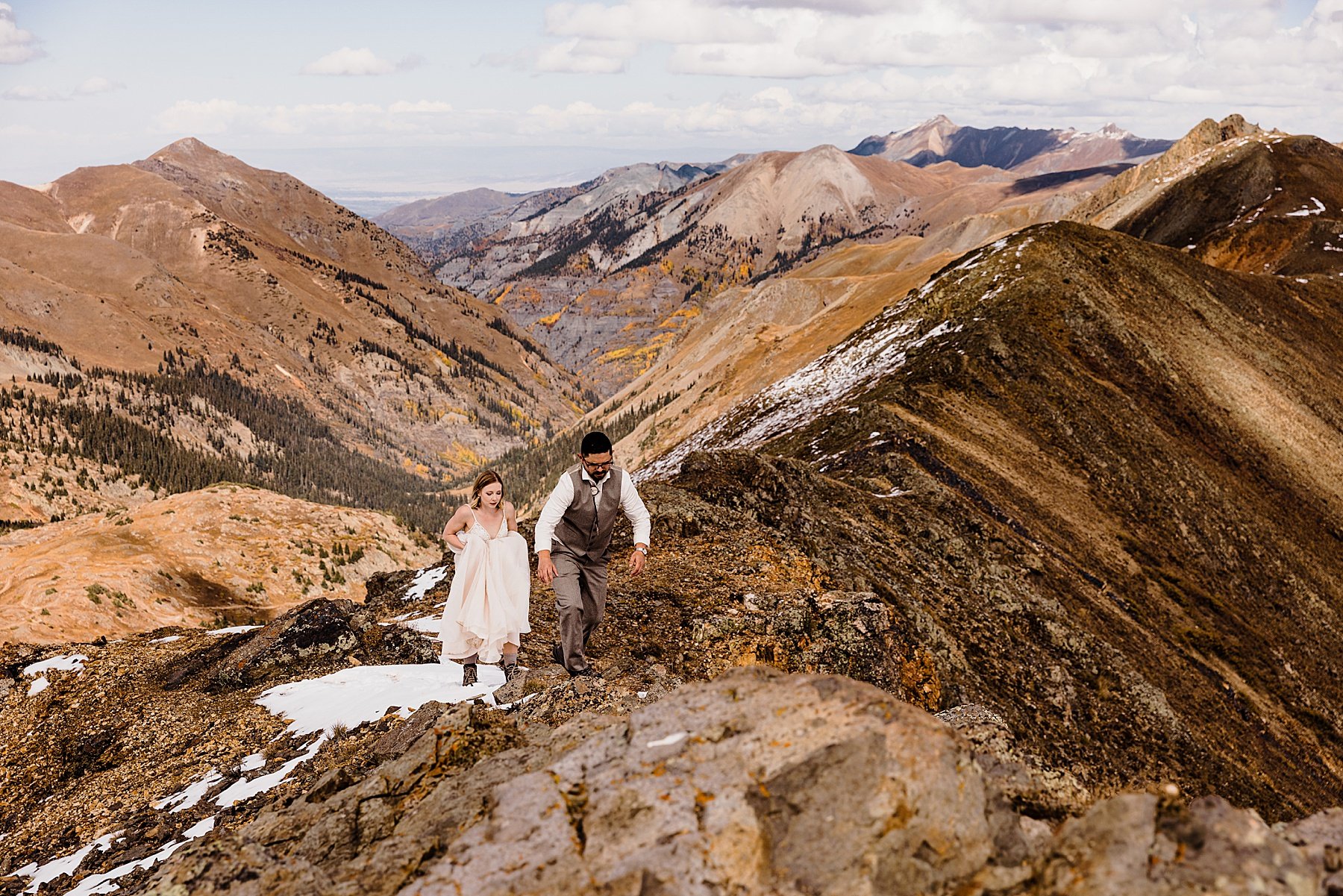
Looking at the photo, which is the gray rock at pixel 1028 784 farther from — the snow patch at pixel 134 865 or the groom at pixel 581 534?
the snow patch at pixel 134 865

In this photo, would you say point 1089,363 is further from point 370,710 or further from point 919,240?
point 919,240

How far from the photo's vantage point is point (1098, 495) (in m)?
30.8

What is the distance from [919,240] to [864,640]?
172m

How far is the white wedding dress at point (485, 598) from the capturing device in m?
11.7

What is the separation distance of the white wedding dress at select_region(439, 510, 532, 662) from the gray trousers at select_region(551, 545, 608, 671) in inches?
35.6

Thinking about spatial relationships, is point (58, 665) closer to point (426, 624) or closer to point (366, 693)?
point (426, 624)

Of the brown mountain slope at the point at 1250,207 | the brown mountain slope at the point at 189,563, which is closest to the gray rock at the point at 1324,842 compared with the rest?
the brown mountain slope at the point at 189,563

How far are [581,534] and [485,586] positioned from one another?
1970 millimetres

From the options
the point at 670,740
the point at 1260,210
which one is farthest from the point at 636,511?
the point at 1260,210

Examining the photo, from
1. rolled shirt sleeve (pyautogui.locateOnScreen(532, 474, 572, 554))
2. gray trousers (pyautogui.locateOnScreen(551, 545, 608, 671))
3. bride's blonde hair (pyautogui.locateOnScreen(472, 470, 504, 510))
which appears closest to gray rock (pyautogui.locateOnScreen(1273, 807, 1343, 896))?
gray trousers (pyautogui.locateOnScreen(551, 545, 608, 671))

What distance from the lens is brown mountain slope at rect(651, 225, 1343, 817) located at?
1917cm

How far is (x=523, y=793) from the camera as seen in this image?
5.98 m

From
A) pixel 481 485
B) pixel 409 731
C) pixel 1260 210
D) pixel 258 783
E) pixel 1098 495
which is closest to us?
pixel 409 731

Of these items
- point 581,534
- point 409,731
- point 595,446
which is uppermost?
point 595,446
